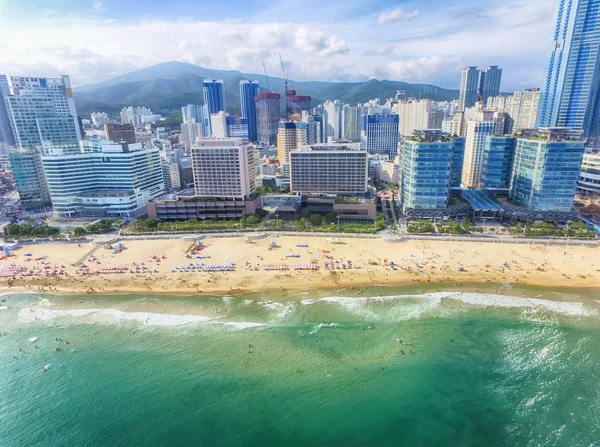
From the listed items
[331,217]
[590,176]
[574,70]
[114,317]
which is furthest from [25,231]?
[574,70]

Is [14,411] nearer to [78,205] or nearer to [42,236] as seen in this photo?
[42,236]

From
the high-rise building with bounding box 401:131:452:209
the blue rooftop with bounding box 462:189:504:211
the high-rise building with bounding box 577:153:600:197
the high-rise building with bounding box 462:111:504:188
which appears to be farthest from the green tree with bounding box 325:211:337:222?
the high-rise building with bounding box 577:153:600:197

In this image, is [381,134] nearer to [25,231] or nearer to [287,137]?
[287,137]

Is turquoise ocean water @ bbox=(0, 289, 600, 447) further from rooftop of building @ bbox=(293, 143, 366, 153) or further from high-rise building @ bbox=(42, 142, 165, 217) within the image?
rooftop of building @ bbox=(293, 143, 366, 153)

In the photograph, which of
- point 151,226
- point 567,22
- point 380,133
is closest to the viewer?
point 151,226

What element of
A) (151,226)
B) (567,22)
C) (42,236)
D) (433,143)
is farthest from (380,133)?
(42,236)

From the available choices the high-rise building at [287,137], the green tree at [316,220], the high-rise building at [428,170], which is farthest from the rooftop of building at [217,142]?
the high-rise building at [287,137]
